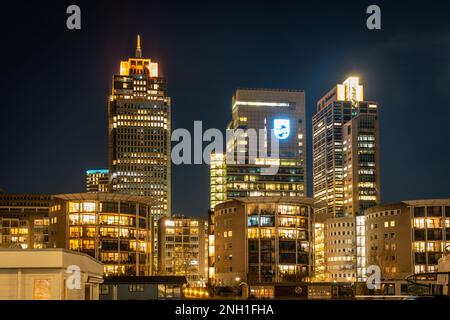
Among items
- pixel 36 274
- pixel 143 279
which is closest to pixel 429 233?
pixel 143 279

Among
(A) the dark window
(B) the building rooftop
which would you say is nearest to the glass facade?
(A) the dark window

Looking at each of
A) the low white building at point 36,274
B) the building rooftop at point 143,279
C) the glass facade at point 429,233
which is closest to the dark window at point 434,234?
the glass facade at point 429,233

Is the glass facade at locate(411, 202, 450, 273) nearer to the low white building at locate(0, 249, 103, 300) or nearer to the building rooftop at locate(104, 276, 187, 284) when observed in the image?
the building rooftop at locate(104, 276, 187, 284)

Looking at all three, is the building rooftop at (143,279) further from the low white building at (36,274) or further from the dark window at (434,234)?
the dark window at (434,234)

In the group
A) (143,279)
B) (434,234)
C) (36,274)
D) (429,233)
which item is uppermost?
(429,233)

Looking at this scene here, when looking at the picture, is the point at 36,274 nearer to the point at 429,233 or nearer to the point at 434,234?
the point at 429,233

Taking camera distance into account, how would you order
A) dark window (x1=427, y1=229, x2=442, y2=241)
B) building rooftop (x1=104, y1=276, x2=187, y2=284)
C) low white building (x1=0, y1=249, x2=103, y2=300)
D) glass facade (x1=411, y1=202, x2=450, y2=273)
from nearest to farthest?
low white building (x1=0, y1=249, x2=103, y2=300), building rooftop (x1=104, y1=276, x2=187, y2=284), glass facade (x1=411, y1=202, x2=450, y2=273), dark window (x1=427, y1=229, x2=442, y2=241)

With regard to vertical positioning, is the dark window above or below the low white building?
above

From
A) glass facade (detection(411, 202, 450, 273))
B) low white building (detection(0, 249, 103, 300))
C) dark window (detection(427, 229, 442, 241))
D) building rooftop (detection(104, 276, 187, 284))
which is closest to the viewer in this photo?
low white building (detection(0, 249, 103, 300))

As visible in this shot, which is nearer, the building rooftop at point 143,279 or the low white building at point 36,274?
the low white building at point 36,274
